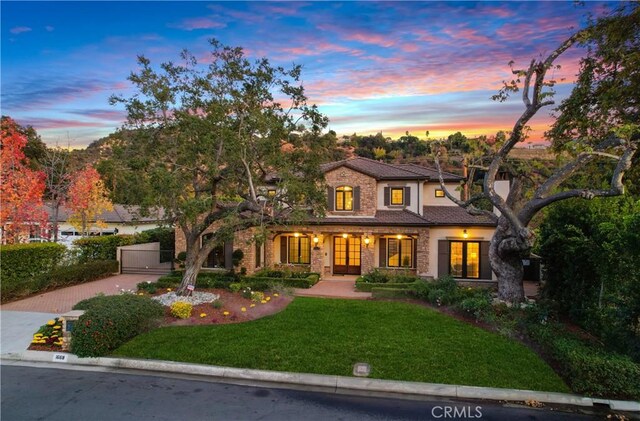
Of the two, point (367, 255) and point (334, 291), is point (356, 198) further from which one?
point (334, 291)

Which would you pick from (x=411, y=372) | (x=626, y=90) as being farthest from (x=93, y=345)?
(x=626, y=90)

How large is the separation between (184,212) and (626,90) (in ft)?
52.9

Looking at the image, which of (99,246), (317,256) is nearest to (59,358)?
(317,256)

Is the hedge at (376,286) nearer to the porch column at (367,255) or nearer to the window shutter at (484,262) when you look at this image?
the porch column at (367,255)

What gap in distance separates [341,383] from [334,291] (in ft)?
32.5

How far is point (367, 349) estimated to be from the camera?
34.3 feet

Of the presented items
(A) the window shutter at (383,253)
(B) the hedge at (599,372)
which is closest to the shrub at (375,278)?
(A) the window shutter at (383,253)

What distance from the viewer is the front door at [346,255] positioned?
920 inches

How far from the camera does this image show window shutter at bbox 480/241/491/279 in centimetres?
2091

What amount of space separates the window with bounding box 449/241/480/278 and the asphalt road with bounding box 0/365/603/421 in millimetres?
13986

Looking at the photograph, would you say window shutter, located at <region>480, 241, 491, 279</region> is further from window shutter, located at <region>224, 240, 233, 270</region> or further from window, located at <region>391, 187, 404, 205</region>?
window shutter, located at <region>224, 240, 233, 270</region>

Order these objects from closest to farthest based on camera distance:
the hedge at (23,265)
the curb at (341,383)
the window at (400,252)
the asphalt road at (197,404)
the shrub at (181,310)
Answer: the asphalt road at (197,404) → the curb at (341,383) → the shrub at (181,310) → the hedge at (23,265) → the window at (400,252)

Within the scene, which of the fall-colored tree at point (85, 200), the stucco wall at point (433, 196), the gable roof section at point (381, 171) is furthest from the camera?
the fall-colored tree at point (85, 200)

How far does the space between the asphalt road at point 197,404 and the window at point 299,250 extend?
47.7ft
